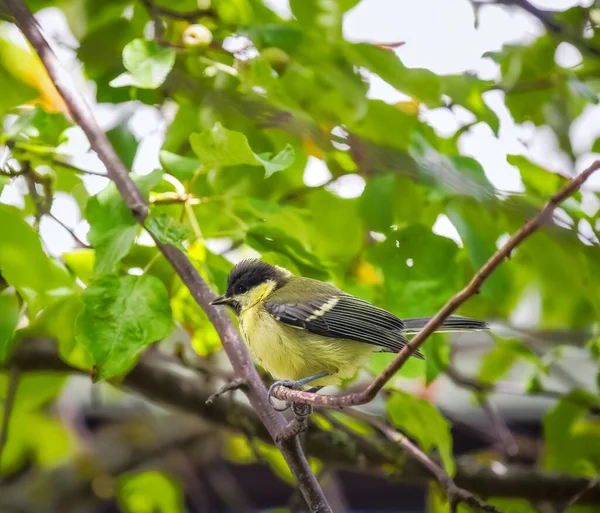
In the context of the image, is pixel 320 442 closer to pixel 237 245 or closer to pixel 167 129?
pixel 237 245

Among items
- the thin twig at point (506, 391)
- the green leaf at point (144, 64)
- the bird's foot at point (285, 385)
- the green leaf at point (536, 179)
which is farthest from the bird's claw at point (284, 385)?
the thin twig at point (506, 391)

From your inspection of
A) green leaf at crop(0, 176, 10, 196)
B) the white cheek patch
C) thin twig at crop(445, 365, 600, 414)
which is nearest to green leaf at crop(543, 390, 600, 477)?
thin twig at crop(445, 365, 600, 414)

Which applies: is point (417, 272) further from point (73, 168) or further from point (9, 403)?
point (9, 403)

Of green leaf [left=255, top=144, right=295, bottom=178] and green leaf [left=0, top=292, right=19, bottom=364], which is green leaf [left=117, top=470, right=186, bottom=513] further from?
green leaf [left=255, top=144, right=295, bottom=178]

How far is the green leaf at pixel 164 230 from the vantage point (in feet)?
2.44

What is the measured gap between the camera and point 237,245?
108cm

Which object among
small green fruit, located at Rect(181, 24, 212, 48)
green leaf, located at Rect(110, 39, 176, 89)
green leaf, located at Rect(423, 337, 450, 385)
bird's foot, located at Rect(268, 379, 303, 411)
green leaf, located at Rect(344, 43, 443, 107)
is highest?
green leaf, located at Rect(110, 39, 176, 89)

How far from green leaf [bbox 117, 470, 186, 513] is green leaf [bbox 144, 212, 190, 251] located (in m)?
0.97

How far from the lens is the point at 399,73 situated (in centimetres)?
100

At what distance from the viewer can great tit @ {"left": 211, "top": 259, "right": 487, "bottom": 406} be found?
0.81m

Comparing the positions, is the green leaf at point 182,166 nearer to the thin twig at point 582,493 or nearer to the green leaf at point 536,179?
the green leaf at point 536,179

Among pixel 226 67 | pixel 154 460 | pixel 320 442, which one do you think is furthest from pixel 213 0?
pixel 154 460

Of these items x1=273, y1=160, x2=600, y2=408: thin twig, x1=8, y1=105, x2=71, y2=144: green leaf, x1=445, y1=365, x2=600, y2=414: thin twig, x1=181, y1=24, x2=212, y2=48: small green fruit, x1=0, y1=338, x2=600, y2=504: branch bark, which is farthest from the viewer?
x1=445, y1=365, x2=600, y2=414: thin twig

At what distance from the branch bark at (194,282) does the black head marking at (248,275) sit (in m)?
0.04
